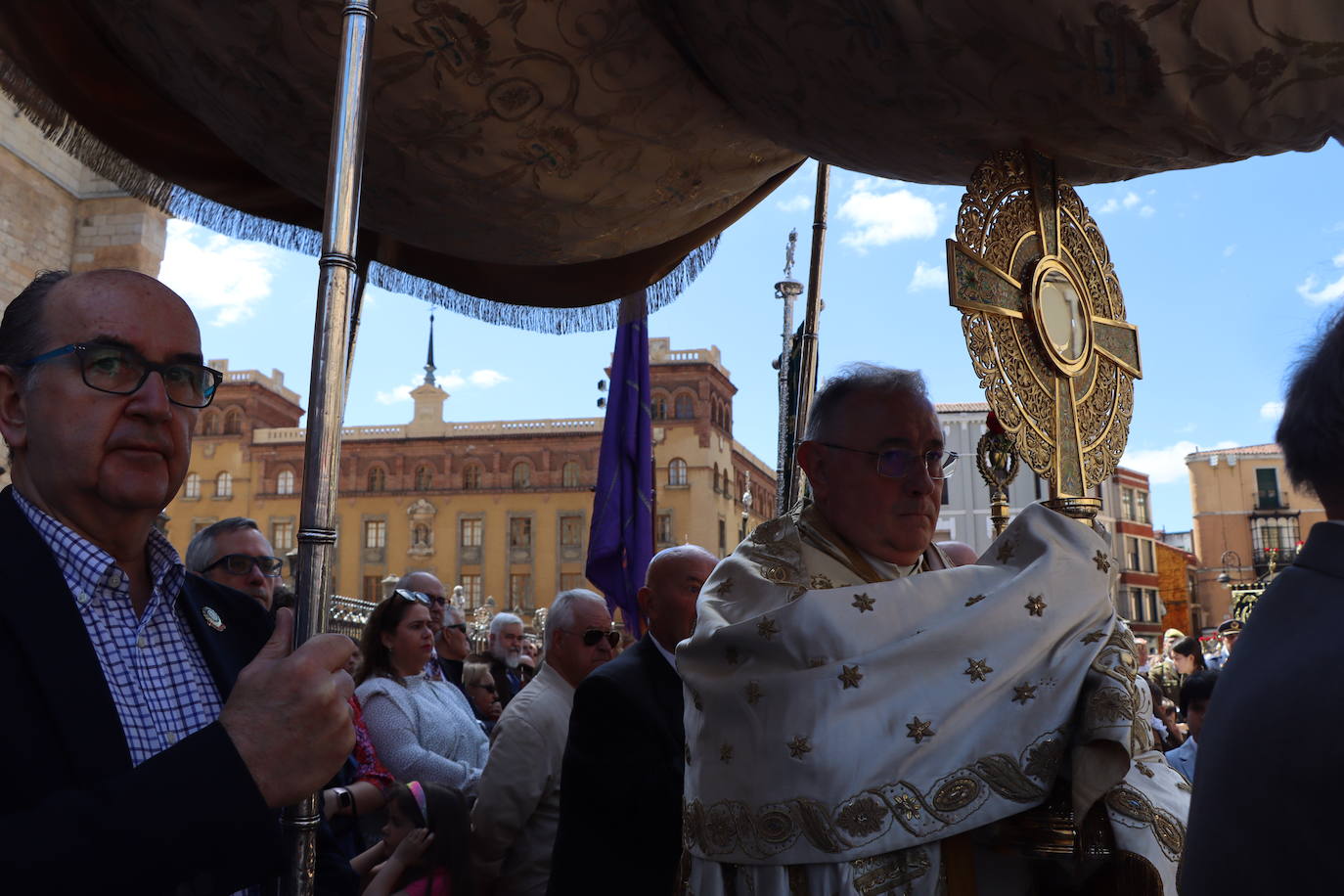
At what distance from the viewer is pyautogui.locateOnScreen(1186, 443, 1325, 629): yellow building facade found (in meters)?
47.4

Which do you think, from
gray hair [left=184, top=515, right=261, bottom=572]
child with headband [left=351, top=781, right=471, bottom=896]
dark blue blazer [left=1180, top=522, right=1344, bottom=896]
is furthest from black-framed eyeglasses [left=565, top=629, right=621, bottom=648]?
dark blue blazer [left=1180, top=522, right=1344, bottom=896]

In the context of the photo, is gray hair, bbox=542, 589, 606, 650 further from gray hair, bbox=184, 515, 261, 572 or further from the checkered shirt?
the checkered shirt

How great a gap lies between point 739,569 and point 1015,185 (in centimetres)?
100

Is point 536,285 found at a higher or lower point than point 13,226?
lower

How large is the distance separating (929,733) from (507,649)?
6.34 meters

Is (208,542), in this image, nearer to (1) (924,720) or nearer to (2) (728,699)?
(2) (728,699)

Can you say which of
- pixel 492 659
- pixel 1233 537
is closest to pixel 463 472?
pixel 1233 537

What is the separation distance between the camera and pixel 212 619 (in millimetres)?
1603

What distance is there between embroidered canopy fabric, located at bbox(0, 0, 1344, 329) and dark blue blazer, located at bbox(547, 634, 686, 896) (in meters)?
1.24

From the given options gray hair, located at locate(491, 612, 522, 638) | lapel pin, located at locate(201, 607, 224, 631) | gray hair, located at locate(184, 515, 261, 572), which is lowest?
gray hair, located at locate(491, 612, 522, 638)

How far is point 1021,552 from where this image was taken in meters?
2.02

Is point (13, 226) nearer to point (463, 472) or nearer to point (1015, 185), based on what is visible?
point (1015, 185)

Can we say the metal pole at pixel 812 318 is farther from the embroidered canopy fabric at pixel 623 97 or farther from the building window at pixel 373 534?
the building window at pixel 373 534

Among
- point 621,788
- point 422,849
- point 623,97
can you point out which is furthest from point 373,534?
point 623,97
